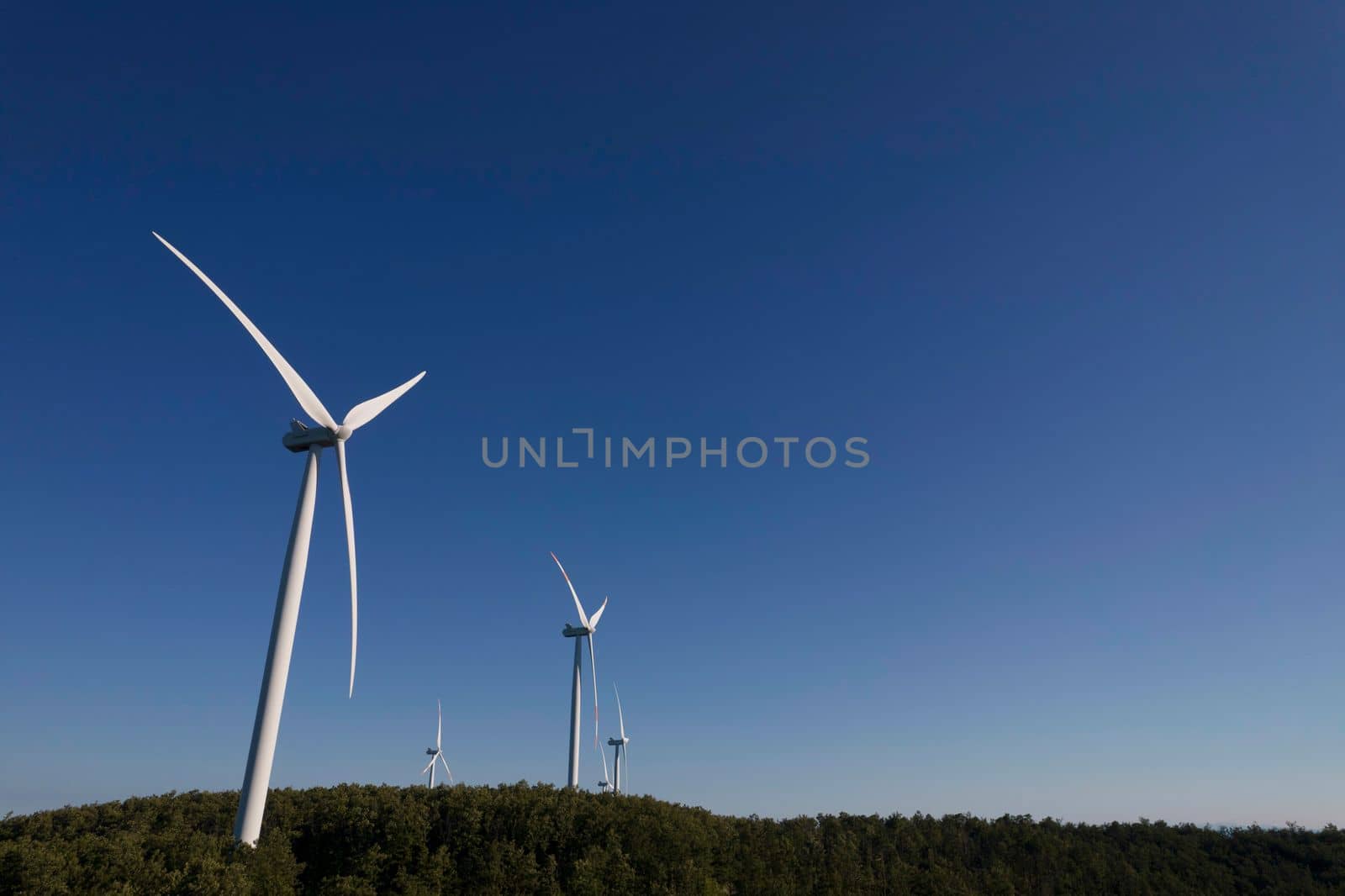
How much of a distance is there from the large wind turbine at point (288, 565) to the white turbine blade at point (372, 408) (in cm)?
5

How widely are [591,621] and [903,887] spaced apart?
41622 millimetres

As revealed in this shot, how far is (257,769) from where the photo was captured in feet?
113

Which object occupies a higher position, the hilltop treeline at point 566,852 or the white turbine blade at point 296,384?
the white turbine blade at point 296,384

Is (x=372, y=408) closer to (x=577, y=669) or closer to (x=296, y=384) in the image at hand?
(x=296, y=384)

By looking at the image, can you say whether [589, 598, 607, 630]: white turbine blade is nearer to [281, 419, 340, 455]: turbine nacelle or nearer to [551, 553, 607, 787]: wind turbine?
[551, 553, 607, 787]: wind turbine

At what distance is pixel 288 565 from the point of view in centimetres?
3750

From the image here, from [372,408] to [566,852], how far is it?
26649 millimetres

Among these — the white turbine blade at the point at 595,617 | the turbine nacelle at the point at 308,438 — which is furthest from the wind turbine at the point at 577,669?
the turbine nacelle at the point at 308,438

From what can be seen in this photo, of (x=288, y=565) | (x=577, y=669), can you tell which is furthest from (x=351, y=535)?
(x=577, y=669)

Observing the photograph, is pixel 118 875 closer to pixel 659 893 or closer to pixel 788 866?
pixel 659 893

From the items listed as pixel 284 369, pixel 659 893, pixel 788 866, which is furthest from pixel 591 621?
pixel 284 369

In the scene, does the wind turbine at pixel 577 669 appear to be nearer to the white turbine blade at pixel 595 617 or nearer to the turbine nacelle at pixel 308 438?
the white turbine blade at pixel 595 617

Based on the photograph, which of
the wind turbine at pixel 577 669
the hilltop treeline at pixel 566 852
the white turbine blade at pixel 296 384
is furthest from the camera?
the wind turbine at pixel 577 669

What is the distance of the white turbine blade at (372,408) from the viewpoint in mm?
44062
